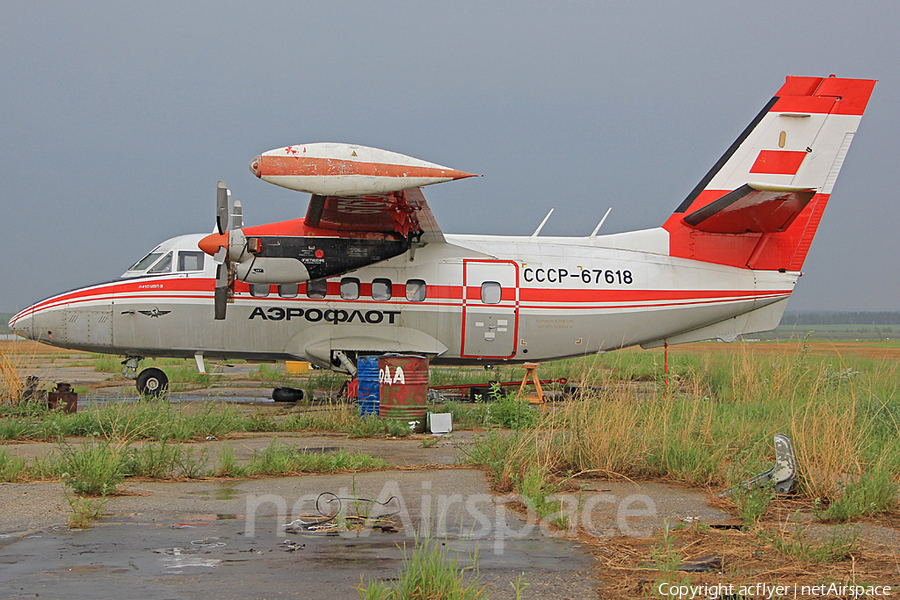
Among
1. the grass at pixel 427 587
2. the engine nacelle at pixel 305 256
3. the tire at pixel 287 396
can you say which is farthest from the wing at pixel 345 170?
the grass at pixel 427 587

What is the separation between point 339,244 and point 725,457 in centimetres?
894

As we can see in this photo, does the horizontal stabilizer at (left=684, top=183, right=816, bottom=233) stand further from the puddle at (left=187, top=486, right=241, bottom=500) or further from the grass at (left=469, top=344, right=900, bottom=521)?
the puddle at (left=187, top=486, right=241, bottom=500)

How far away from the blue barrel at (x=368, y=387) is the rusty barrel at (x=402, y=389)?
408 mm

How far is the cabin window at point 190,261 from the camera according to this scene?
1517cm

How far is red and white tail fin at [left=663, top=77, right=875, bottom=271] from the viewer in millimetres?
15094

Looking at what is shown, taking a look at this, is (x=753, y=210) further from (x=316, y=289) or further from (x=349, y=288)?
(x=316, y=289)

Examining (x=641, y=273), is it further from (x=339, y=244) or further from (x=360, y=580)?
(x=360, y=580)

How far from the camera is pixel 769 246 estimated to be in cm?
1545

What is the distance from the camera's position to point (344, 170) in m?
11.8

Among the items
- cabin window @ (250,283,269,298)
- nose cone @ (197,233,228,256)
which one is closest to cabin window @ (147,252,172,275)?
nose cone @ (197,233,228,256)

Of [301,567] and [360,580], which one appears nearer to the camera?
[360,580]

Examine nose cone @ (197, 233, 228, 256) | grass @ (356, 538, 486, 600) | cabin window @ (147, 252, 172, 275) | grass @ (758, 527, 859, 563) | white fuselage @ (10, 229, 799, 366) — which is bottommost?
grass @ (758, 527, 859, 563)

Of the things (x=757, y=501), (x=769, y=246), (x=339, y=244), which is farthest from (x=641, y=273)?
(x=757, y=501)

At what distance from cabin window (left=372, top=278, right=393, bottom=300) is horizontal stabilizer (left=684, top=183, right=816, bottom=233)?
6.53 metres
